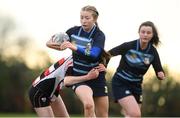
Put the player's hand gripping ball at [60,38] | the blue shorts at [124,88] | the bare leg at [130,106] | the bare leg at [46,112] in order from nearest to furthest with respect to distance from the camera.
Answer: the player's hand gripping ball at [60,38] → the bare leg at [130,106] → the blue shorts at [124,88] → the bare leg at [46,112]

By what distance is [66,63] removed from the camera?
1063cm

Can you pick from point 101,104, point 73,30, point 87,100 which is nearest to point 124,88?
point 101,104

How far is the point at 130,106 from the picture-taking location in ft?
34.9

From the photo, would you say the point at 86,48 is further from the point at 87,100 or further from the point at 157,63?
the point at 157,63

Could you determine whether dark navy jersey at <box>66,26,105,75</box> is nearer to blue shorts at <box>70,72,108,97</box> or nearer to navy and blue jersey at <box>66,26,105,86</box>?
navy and blue jersey at <box>66,26,105,86</box>

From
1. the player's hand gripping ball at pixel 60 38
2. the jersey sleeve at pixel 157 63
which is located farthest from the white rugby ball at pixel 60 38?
the jersey sleeve at pixel 157 63

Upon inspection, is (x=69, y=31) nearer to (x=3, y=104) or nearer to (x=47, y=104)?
(x=47, y=104)

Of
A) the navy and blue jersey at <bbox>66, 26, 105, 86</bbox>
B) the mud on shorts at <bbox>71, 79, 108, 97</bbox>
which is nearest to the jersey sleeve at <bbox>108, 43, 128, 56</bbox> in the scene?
the navy and blue jersey at <bbox>66, 26, 105, 86</bbox>

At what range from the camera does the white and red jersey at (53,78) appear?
10.7m

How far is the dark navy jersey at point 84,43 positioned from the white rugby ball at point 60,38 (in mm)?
93

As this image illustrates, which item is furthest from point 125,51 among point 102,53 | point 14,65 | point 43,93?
point 14,65

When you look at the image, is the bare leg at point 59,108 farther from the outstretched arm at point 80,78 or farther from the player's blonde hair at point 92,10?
the player's blonde hair at point 92,10

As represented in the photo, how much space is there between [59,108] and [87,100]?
47.7 inches

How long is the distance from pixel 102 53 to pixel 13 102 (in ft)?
130
